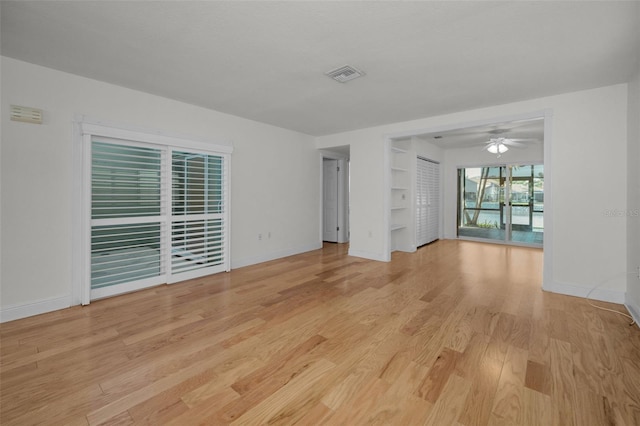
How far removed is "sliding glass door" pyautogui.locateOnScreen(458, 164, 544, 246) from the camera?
6.71 meters

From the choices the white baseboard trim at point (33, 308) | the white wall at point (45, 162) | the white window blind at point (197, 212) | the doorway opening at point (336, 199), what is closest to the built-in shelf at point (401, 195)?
the doorway opening at point (336, 199)

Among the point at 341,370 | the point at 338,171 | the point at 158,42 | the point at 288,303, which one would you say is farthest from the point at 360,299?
the point at 338,171

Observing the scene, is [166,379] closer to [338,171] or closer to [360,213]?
[360,213]

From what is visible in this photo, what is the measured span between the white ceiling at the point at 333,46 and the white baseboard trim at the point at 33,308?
2364mm

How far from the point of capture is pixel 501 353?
2072mm

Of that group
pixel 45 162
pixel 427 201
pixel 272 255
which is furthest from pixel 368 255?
pixel 45 162

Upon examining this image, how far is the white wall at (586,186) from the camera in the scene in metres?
3.08

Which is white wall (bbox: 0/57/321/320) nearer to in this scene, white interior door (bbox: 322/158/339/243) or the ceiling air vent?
the ceiling air vent

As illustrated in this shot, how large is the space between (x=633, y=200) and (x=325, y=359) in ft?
11.4

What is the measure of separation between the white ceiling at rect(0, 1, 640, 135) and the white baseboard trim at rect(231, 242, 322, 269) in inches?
101

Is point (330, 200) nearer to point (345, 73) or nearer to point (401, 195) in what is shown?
point (401, 195)

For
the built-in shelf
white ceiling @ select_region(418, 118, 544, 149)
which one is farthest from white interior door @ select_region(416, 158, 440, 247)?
white ceiling @ select_region(418, 118, 544, 149)

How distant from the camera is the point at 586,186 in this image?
3223 millimetres

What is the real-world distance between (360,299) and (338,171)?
4.33 m
